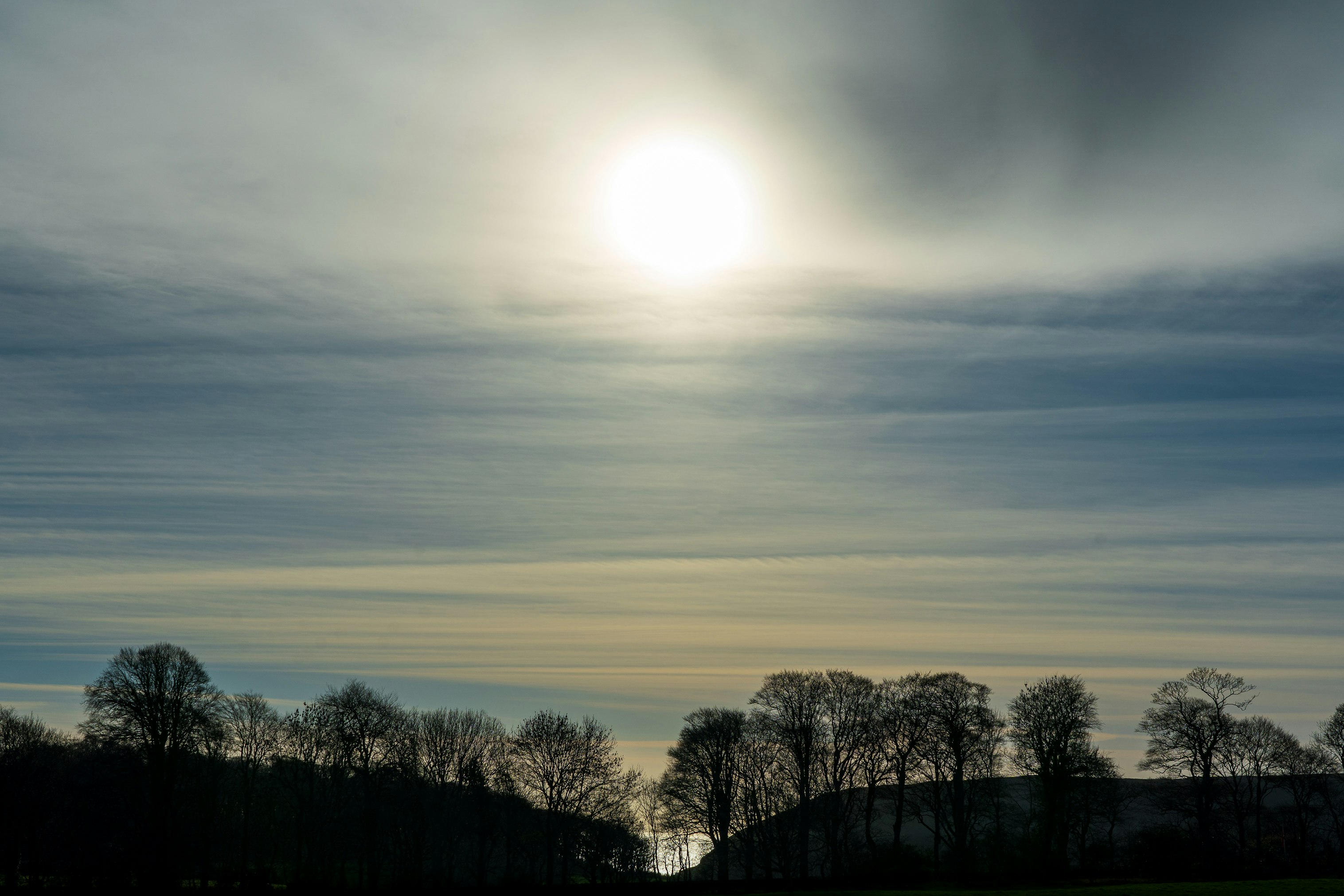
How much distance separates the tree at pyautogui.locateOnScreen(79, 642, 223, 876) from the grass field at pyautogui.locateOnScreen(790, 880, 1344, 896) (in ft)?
182

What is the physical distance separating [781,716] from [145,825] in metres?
62.1

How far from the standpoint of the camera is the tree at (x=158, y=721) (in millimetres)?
87812

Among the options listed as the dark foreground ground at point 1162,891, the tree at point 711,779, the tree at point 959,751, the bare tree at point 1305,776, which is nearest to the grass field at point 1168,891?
the dark foreground ground at point 1162,891

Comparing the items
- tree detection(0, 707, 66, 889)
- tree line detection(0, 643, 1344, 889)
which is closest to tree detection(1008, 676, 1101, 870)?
tree line detection(0, 643, 1344, 889)

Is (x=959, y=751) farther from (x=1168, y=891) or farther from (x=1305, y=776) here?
(x=1305, y=776)

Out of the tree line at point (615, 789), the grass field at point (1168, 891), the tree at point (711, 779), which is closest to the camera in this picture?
the grass field at point (1168, 891)

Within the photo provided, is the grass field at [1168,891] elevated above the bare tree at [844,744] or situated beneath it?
situated beneath

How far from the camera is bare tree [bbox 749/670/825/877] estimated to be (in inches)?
4218

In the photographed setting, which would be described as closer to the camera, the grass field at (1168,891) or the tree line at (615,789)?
the grass field at (1168,891)

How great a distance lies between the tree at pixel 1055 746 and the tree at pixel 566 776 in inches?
1644

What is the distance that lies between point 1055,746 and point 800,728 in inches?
1017

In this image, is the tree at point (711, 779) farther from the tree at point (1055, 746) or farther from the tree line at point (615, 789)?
the tree at point (1055, 746)

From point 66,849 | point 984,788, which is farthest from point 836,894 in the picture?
point 66,849

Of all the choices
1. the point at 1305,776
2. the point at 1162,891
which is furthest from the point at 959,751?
the point at 1305,776
